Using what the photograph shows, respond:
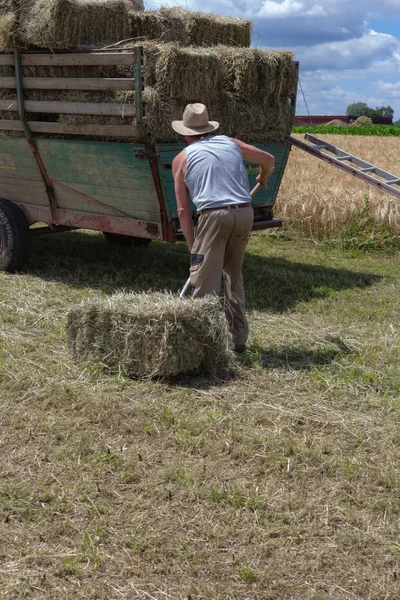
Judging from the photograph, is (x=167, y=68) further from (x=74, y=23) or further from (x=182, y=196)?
(x=182, y=196)

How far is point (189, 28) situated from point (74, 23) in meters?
1.40

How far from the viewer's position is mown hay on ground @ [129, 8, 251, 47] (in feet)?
25.3

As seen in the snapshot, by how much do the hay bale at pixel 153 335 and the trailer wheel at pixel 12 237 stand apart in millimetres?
2746

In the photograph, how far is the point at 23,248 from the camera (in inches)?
315

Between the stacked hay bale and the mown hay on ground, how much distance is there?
10 mm

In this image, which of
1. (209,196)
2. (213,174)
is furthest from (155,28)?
(209,196)

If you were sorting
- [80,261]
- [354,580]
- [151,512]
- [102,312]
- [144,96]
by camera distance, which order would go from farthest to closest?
1. [80,261]
2. [144,96]
3. [102,312]
4. [151,512]
5. [354,580]

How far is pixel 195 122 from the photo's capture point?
17.8ft

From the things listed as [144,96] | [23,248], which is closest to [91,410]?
[144,96]

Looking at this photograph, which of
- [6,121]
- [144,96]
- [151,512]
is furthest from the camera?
[6,121]

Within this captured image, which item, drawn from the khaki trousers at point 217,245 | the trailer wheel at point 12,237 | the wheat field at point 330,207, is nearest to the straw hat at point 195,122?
the khaki trousers at point 217,245

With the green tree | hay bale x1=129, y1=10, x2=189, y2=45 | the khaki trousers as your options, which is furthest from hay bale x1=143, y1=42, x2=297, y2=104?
the green tree

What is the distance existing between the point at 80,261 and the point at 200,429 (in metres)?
4.78

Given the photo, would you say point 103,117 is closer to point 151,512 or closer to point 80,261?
point 80,261
